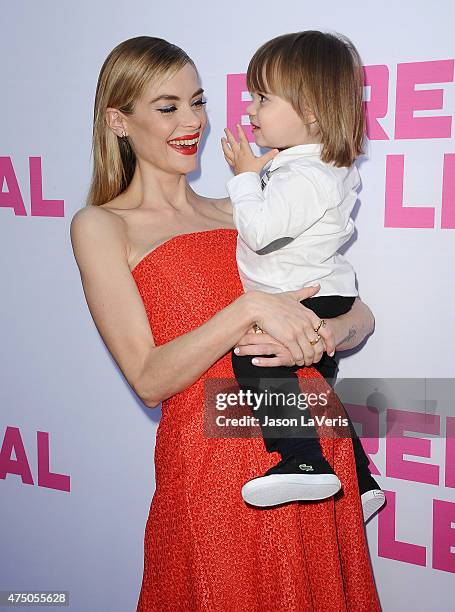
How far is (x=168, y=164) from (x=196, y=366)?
539 mm

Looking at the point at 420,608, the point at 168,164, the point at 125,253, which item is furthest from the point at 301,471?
the point at 420,608

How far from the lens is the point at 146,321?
1642 millimetres

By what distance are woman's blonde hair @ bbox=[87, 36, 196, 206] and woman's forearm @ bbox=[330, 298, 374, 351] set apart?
2.18ft

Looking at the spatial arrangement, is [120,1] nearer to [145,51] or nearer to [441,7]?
[145,51]

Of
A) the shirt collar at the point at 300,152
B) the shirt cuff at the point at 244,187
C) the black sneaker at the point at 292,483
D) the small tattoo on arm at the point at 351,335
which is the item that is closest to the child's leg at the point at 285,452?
the black sneaker at the point at 292,483

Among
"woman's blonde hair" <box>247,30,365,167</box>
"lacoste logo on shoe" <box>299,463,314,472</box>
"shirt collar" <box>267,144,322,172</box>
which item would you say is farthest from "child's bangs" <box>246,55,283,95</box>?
"lacoste logo on shoe" <box>299,463,314,472</box>

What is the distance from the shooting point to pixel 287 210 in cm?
149

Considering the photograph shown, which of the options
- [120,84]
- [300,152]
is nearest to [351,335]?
[300,152]

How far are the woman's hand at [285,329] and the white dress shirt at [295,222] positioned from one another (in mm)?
67

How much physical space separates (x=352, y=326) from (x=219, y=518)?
0.53 metres

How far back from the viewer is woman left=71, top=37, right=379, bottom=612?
1564 millimetres

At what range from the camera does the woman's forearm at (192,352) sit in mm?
1522

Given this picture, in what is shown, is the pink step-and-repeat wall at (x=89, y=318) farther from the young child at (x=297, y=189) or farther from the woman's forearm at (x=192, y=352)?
the woman's forearm at (x=192, y=352)

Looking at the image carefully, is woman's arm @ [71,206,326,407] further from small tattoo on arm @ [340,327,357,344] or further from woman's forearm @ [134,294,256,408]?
small tattoo on arm @ [340,327,357,344]
